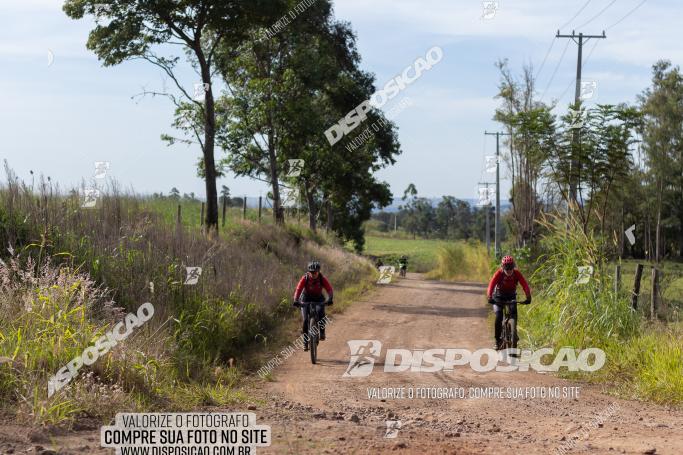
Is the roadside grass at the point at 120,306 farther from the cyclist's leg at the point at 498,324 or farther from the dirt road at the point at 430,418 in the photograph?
the cyclist's leg at the point at 498,324

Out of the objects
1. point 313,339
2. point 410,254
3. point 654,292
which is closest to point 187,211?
point 313,339

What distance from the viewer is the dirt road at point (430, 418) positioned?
7.26 meters

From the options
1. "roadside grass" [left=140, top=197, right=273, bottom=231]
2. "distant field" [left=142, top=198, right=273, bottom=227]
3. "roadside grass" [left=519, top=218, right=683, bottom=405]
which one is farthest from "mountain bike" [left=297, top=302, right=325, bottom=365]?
"distant field" [left=142, top=198, right=273, bottom=227]

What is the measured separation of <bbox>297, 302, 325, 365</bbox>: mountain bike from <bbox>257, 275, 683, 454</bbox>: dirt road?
0.24m

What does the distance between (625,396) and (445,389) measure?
96.3 inches

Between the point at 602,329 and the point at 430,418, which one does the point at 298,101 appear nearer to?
the point at 602,329

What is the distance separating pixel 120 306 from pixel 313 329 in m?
3.32

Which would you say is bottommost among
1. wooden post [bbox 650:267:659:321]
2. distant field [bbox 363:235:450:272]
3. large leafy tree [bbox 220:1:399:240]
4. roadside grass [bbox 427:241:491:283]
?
distant field [bbox 363:235:450:272]

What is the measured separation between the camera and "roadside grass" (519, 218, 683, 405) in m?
10.9

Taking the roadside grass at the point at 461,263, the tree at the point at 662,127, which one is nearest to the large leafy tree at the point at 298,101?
the roadside grass at the point at 461,263

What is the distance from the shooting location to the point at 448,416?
9164 mm

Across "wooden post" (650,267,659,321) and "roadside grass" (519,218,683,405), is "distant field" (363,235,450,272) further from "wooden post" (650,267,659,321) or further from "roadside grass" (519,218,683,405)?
"roadside grass" (519,218,683,405)

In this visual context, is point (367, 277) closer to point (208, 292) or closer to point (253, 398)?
point (208, 292)

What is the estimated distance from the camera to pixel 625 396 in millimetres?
10773
